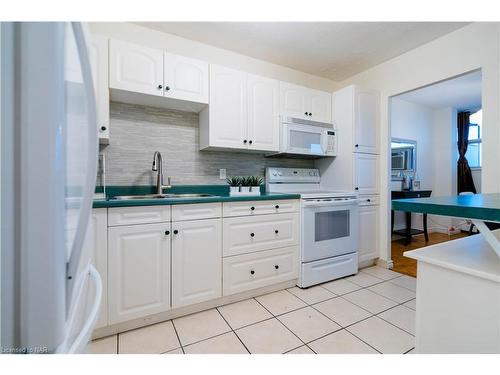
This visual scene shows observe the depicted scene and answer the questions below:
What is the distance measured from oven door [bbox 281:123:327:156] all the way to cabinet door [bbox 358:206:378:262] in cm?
86

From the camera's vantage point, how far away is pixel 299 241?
2.25 m

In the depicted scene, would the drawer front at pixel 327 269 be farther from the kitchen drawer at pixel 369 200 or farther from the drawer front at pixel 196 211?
the drawer front at pixel 196 211

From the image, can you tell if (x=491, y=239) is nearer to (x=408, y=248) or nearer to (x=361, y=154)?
(x=361, y=154)

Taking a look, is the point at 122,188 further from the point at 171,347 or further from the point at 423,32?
the point at 423,32

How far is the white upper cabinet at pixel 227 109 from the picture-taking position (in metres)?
2.16

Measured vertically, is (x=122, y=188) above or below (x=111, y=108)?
below

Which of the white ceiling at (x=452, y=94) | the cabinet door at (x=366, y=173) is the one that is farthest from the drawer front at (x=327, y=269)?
the white ceiling at (x=452, y=94)

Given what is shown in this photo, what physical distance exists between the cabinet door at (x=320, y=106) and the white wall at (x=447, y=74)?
23.5 inches

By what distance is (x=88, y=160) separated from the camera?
54cm

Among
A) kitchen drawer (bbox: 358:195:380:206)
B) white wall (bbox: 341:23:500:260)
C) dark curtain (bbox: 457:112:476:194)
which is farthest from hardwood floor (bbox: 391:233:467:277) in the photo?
dark curtain (bbox: 457:112:476:194)
